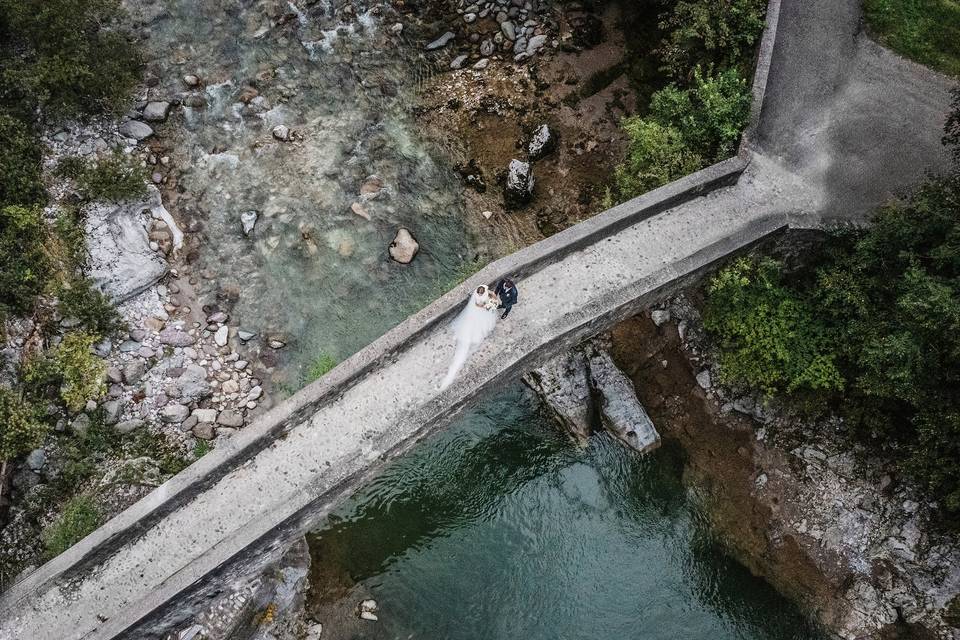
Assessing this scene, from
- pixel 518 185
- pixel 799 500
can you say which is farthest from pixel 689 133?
pixel 799 500

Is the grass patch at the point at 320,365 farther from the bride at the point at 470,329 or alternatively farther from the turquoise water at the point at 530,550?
the bride at the point at 470,329

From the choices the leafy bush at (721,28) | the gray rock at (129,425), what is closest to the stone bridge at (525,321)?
the leafy bush at (721,28)

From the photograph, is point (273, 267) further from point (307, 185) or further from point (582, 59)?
point (582, 59)

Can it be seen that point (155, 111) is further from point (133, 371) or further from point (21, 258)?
point (133, 371)

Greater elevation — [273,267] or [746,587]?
[273,267]

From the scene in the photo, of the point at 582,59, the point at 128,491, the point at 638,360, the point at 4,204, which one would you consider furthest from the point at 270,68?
the point at 638,360
